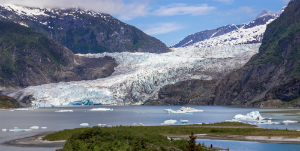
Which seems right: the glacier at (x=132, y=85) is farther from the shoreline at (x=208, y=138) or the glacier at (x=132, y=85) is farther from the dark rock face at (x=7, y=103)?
the shoreline at (x=208, y=138)

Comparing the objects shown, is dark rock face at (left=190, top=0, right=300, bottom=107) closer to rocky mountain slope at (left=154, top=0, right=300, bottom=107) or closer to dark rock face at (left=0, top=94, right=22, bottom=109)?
rocky mountain slope at (left=154, top=0, right=300, bottom=107)

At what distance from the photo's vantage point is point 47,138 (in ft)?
143

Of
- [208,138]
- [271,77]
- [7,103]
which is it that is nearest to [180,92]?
[271,77]

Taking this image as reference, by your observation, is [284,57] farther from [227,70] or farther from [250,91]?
[227,70]

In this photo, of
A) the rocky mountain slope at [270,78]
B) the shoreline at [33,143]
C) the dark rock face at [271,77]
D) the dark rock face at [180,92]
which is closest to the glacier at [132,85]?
the dark rock face at [180,92]

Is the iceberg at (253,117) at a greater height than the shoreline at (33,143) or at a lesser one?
lesser

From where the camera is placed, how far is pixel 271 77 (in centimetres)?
15200

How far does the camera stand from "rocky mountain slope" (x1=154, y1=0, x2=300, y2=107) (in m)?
132

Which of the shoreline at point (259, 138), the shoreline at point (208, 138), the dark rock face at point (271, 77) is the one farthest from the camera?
the dark rock face at point (271, 77)

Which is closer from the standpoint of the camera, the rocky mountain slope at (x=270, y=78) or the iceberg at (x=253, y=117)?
the iceberg at (x=253, y=117)

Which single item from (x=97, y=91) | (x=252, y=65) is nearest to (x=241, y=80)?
(x=252, y=65)

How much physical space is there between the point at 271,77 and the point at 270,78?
0.62 m

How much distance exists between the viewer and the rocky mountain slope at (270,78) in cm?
13162

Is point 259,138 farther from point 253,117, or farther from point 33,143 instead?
point 253,117
